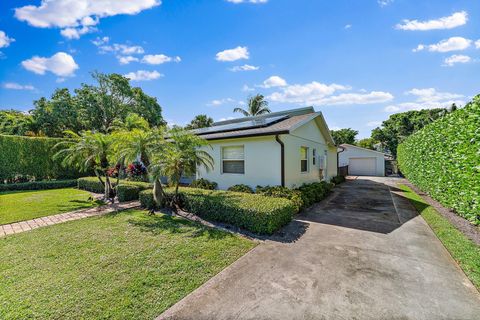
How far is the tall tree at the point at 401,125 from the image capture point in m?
26.5

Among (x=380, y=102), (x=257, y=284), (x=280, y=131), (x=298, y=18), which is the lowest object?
(x=257, y=284)

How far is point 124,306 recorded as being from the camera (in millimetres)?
2695

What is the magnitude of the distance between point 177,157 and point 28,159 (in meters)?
14.7

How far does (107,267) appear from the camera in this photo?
369cm

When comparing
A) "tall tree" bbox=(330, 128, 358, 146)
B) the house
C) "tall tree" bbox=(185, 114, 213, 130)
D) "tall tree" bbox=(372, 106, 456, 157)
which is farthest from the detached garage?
"tall tree" bbox=(185, 114, 213, 130)

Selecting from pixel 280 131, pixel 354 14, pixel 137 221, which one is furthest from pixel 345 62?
pixel 137 221

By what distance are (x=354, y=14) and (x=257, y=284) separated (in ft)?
31.9

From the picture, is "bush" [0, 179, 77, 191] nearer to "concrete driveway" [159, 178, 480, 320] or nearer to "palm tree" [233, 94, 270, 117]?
"concrete driveway" [159, 178, 480, 320]

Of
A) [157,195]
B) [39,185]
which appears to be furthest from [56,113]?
[157,195]

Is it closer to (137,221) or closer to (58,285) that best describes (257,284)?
(58,285)

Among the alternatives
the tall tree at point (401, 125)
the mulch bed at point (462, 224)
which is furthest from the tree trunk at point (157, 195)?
the tall tree at point (401, 125)

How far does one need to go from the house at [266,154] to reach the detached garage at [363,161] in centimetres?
1644

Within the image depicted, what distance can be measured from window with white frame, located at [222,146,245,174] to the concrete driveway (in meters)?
4.52

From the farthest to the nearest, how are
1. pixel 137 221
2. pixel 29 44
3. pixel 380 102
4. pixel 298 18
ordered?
pixel 380 102
pixel 29 44
pixel 298 18
pixel 137 221
